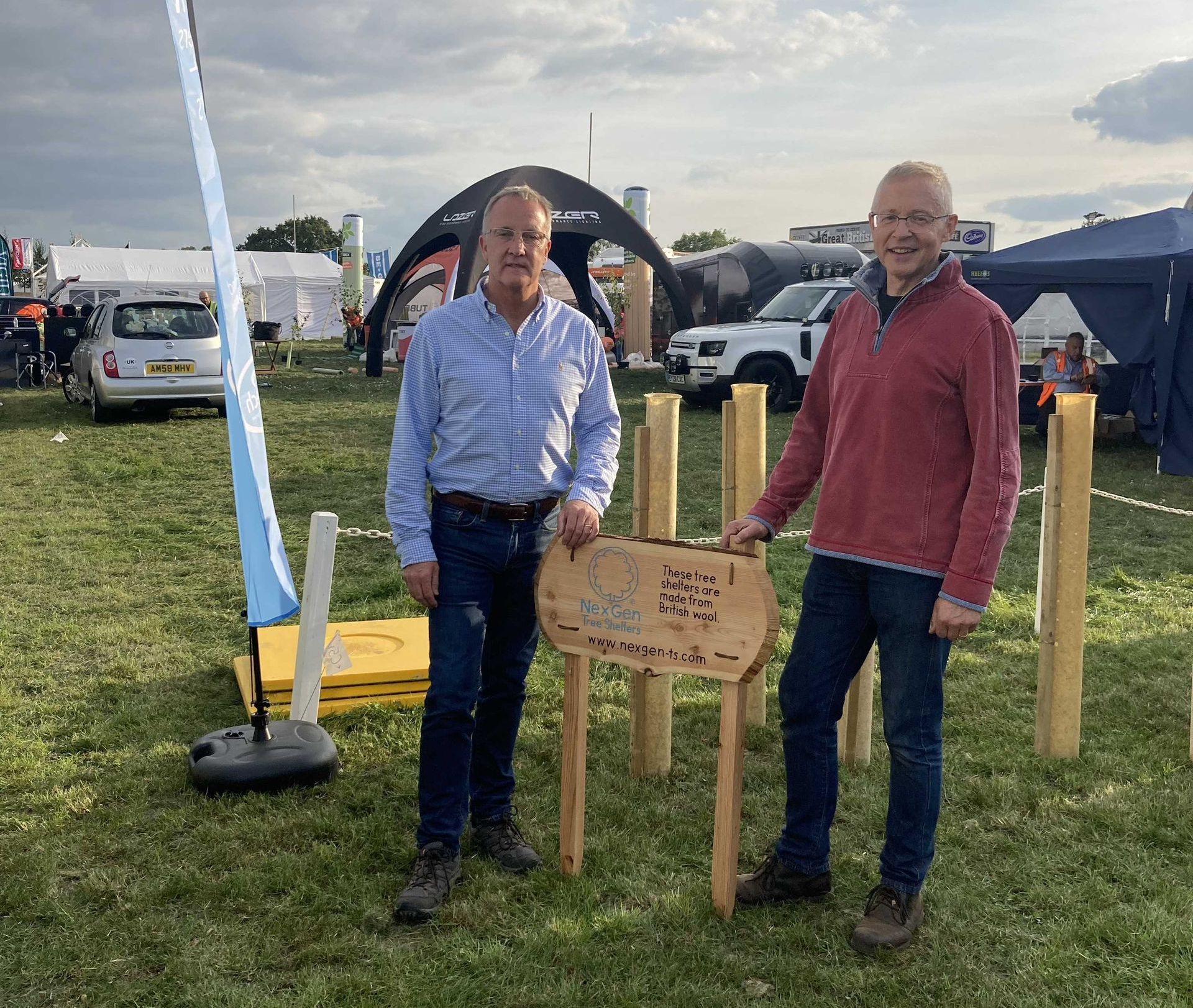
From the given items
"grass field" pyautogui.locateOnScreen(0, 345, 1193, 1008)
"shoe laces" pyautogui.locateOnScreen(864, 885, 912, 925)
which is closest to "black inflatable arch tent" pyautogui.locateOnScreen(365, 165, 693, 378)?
"grass field" pyautogui.locateOnScreen(0, 345, 1193, 1008)

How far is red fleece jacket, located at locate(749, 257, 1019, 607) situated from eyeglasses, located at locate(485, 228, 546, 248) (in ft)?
2.91

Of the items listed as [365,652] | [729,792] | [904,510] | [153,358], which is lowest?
[365,652]

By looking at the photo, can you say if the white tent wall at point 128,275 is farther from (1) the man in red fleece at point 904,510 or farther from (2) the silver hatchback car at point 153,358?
(1) the man in red fleece at point 904,510

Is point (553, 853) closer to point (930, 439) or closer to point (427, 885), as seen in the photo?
point (427, 885)

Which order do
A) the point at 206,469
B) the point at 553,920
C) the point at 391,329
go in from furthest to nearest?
the point at 391,329 < the point at 206,469 < the point at 553,920

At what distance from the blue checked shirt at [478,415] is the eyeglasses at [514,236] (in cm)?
18

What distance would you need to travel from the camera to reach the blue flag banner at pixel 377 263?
41.4 metres

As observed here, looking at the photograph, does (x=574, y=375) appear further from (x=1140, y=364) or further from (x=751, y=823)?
(x=1140, y=364)

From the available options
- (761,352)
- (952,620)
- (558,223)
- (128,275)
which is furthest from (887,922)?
(128,275)

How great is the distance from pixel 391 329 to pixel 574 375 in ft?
77.0

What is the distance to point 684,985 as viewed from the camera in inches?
105

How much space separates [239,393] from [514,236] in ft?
3.57

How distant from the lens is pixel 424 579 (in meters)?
2.94

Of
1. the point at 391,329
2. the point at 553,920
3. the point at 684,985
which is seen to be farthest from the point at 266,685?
the point at 391,329
